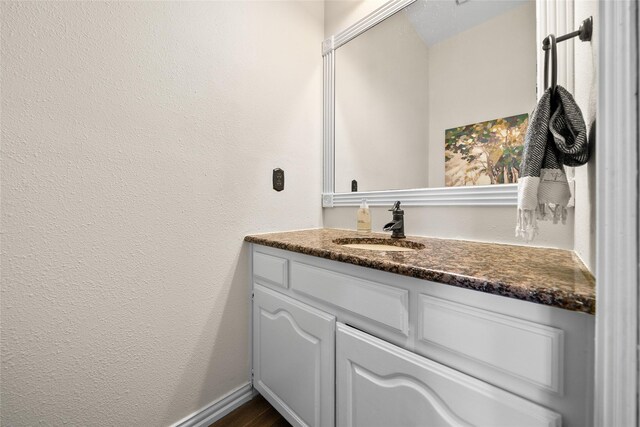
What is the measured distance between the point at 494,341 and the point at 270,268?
83 centimetres

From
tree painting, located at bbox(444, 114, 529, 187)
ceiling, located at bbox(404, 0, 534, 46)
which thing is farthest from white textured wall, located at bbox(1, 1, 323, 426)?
tree painting, located at bbox(444, 114, 529, 187)

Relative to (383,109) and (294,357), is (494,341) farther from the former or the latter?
(383,109)

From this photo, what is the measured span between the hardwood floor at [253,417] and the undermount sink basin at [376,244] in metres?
0.83

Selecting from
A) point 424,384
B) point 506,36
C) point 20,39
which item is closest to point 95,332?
point 20,39

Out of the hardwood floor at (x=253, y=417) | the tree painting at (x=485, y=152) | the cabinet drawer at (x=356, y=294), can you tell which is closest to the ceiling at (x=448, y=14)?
the tree painting at (x=485, y=152)

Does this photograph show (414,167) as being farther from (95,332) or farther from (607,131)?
(95,332)

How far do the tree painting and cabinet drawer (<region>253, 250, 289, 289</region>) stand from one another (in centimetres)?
80

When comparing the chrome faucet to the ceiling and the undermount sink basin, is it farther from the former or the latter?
the ceiling

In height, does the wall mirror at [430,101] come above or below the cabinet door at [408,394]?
above

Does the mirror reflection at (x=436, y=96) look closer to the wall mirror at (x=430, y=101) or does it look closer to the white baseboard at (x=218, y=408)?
the wall mirror at (x=430, y=101)

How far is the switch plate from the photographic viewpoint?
1375mm

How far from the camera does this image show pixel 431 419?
2.04 feet

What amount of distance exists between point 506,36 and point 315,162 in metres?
1.01

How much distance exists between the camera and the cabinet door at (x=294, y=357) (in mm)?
894
